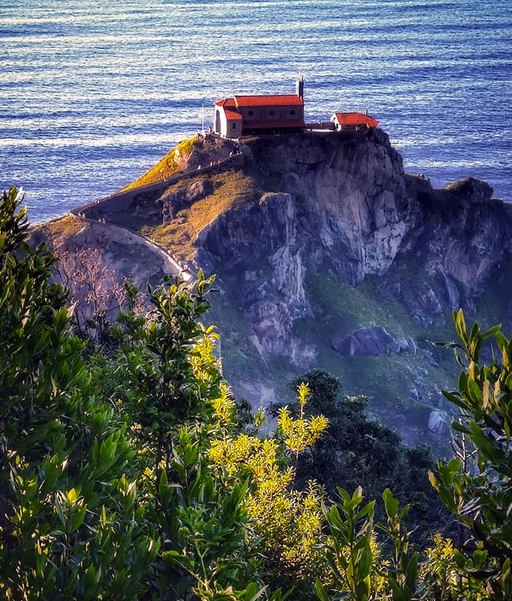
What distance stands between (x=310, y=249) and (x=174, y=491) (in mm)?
105737

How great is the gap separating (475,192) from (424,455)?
85178mm

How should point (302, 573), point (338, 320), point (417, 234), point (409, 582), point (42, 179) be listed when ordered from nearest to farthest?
1. point (409, 582)
2. point (302, 573)
3. point (338, 320)
4. point (417, 234)
5. point (42, 179)

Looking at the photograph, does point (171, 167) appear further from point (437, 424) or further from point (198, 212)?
point (437, 424)

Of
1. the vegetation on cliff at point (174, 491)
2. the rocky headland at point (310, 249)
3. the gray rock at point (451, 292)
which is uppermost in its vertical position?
the vegetation on cliff at point (174, 491)

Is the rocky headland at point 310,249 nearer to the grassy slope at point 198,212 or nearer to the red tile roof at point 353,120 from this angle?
the grassy slope at point 198,212

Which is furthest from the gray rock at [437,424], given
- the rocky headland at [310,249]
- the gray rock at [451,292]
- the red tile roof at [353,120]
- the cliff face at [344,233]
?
the red tile roof at [353,120]

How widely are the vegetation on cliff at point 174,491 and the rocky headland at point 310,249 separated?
253 ft

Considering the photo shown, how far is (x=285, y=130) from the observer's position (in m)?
118

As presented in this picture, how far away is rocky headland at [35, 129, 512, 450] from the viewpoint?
345 ft

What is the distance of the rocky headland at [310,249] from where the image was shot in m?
105

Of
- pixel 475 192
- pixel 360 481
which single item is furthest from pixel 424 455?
pixel 475 192

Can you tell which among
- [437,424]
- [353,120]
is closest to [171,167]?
[353,120]

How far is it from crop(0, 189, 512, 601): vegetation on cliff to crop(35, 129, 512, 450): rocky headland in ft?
253

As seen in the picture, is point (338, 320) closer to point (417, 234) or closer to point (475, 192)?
point (417, 234)
